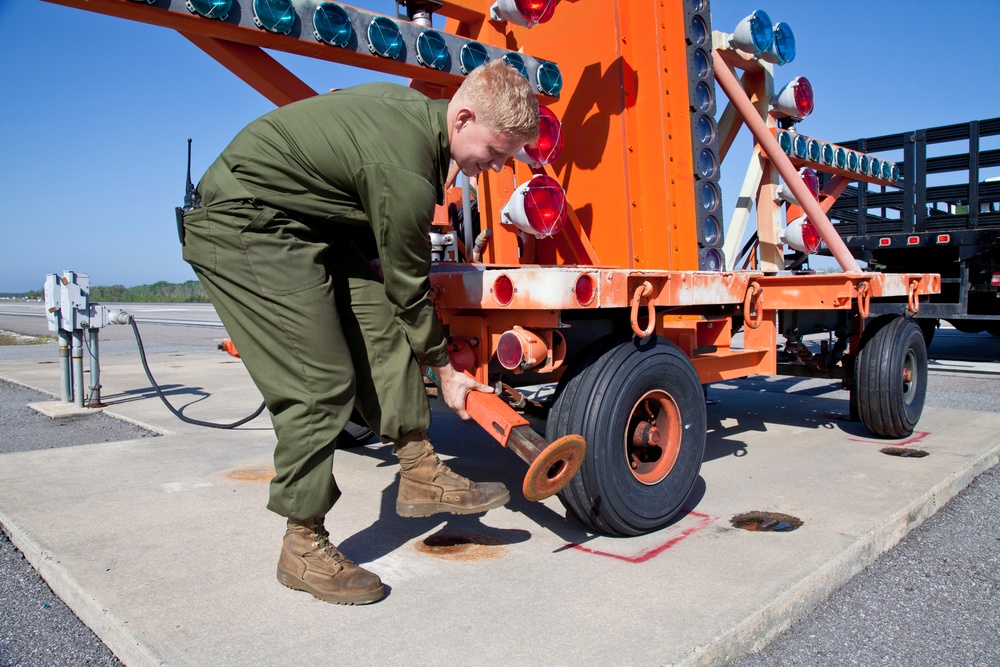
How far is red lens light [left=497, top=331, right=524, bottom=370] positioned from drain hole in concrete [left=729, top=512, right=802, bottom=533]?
4.02 ft

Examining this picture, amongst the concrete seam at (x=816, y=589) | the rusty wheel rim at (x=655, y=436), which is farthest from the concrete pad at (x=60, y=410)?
the concrete seam at (x=816, y=589)

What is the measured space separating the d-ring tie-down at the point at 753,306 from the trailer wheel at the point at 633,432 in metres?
0.66

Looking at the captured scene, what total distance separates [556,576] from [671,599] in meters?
0.41

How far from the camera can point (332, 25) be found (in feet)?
10.2

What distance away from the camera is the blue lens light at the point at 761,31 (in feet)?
14.8

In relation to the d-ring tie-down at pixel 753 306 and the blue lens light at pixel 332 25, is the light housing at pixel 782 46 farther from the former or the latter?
the blue lens light at pixel 332 25

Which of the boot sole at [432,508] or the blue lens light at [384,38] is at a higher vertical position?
the blue lens light at [384,38]

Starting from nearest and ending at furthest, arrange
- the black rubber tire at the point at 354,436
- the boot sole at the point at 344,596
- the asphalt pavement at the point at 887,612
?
1. the asphalt pavement at the point at 887,612
2. the boot sole at the point at 344,596
3. the black rubber tire at the point at 354,436

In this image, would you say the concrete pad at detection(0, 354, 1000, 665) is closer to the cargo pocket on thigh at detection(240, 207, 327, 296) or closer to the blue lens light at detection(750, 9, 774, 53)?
the cargo pocket on thigh at detection(240, 207, 327, 296)

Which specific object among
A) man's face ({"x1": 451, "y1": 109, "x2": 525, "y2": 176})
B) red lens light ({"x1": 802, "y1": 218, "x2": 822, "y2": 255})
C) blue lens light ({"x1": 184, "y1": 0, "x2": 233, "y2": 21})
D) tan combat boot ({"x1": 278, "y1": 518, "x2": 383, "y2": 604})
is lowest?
tan combat boot ({"x1": 278, "y1": 518, "x2": 383, "y2": 604})

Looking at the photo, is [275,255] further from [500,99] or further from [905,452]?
[905,452]

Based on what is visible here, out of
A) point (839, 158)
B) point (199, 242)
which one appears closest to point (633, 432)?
point (199, 242)

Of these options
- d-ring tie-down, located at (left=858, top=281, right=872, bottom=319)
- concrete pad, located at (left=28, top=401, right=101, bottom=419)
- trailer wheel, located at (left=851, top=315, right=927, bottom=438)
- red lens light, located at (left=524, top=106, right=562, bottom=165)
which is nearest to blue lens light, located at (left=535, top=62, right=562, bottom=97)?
red lens light, located at (left=524, top=106, right=562, bottom=165)

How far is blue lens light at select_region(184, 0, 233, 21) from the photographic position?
2.83 m
